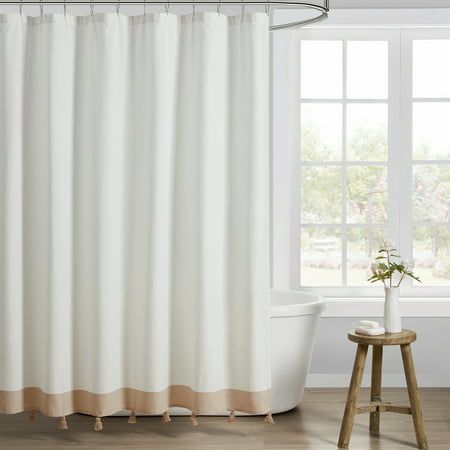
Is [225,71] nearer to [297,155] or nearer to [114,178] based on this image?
[114,178]

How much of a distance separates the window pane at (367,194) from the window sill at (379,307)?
0.52m

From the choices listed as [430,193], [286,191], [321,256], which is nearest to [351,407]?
[321,256]

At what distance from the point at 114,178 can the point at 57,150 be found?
0.27 m

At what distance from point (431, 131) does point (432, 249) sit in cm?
74

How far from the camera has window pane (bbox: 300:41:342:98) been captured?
4.62 m

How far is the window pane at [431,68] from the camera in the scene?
4602 millimetres

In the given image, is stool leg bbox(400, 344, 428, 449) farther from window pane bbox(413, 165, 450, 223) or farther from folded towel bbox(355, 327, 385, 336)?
window pane bbox(413, 165, 450, 223)

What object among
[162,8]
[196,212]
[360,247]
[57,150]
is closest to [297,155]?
[360,247]

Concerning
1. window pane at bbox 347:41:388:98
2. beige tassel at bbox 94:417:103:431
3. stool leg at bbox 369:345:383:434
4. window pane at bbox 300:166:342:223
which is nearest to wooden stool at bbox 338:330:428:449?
stool leg at bbox 369:345:383:434

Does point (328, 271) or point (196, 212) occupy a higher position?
point (196, 212)

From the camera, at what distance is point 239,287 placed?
3295 millimetres

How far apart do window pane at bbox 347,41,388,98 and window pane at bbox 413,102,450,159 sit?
0.26m

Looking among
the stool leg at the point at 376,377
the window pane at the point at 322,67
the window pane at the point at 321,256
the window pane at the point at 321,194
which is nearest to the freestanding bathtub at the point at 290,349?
the stool leg at the point at 376,377

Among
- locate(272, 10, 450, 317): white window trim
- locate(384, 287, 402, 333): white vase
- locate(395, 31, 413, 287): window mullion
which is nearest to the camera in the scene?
locate(384, 287, 402, 333): white vase
